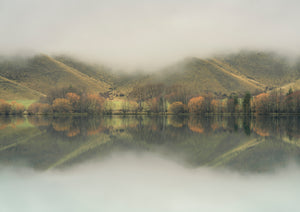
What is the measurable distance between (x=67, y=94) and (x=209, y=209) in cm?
12138

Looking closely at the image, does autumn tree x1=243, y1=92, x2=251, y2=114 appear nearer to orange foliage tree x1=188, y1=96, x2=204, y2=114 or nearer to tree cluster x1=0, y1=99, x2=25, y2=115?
orange foliage tree x1=188, y1=96, x2=204, y2=114

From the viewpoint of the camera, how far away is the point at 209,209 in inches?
494

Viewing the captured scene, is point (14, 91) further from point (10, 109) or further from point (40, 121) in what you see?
point (40, 121)

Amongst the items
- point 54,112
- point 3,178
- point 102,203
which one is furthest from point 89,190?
point 54,112

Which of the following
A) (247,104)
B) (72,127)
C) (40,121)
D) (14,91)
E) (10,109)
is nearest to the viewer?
(72,127)

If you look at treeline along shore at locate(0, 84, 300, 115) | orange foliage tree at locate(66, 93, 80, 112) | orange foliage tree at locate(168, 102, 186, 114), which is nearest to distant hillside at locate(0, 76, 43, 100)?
treeline along shore at locate(0, 84, 300, 115)

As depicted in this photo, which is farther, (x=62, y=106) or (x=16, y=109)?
(x=16, y=109)

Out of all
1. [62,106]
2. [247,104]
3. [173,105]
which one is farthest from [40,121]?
[247,104]

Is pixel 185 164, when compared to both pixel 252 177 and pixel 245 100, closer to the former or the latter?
pixel 252 177

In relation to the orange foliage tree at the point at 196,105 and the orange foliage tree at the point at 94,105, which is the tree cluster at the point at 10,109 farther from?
the orange foliage tree at the point at 196,105

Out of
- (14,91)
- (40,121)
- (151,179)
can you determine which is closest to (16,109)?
(40,121)

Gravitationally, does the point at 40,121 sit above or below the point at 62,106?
below

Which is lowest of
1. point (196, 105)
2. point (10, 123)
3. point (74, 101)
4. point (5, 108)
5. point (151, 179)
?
point (151, 179)

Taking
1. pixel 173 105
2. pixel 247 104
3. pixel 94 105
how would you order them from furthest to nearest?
pixel 94 105, pixel 173 105, pixel 247 104
